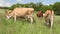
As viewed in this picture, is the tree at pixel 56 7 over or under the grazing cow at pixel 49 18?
under

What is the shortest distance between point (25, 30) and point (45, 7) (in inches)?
274

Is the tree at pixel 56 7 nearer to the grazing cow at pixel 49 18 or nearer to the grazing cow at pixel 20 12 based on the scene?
the grazing cow at pixel 20 12

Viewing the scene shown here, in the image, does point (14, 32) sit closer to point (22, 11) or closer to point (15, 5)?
point (22, 11)

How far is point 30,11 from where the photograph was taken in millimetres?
12828

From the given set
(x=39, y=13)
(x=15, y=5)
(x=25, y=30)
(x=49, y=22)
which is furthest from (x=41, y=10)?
(x=25, y=30)

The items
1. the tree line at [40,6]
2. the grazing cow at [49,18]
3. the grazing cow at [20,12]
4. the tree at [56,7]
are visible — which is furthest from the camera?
the tree at [56,7]

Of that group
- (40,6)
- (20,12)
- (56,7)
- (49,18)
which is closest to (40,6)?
(40,6)

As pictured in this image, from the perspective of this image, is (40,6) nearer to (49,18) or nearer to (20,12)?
(20,12)

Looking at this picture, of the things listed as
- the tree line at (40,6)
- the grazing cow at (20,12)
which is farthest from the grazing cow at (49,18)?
the tree line at (40,6)

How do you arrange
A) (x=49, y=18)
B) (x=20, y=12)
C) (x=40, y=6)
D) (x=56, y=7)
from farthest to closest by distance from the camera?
(x=56, y=7)
(x=40, y=6)
(x=20, y=12)
(x=49, y=18)

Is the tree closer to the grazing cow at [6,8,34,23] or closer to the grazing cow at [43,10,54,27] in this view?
the grazing cow at [6,8,34,23]

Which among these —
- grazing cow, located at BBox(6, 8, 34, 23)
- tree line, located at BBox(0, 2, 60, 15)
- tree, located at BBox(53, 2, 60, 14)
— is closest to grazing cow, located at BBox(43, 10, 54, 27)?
grazing cow, located at BBox(6, 8, 34, 23)

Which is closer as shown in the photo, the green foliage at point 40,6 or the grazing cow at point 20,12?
the grazing cow at point 20,12

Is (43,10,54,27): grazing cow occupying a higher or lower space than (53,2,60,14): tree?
higher
